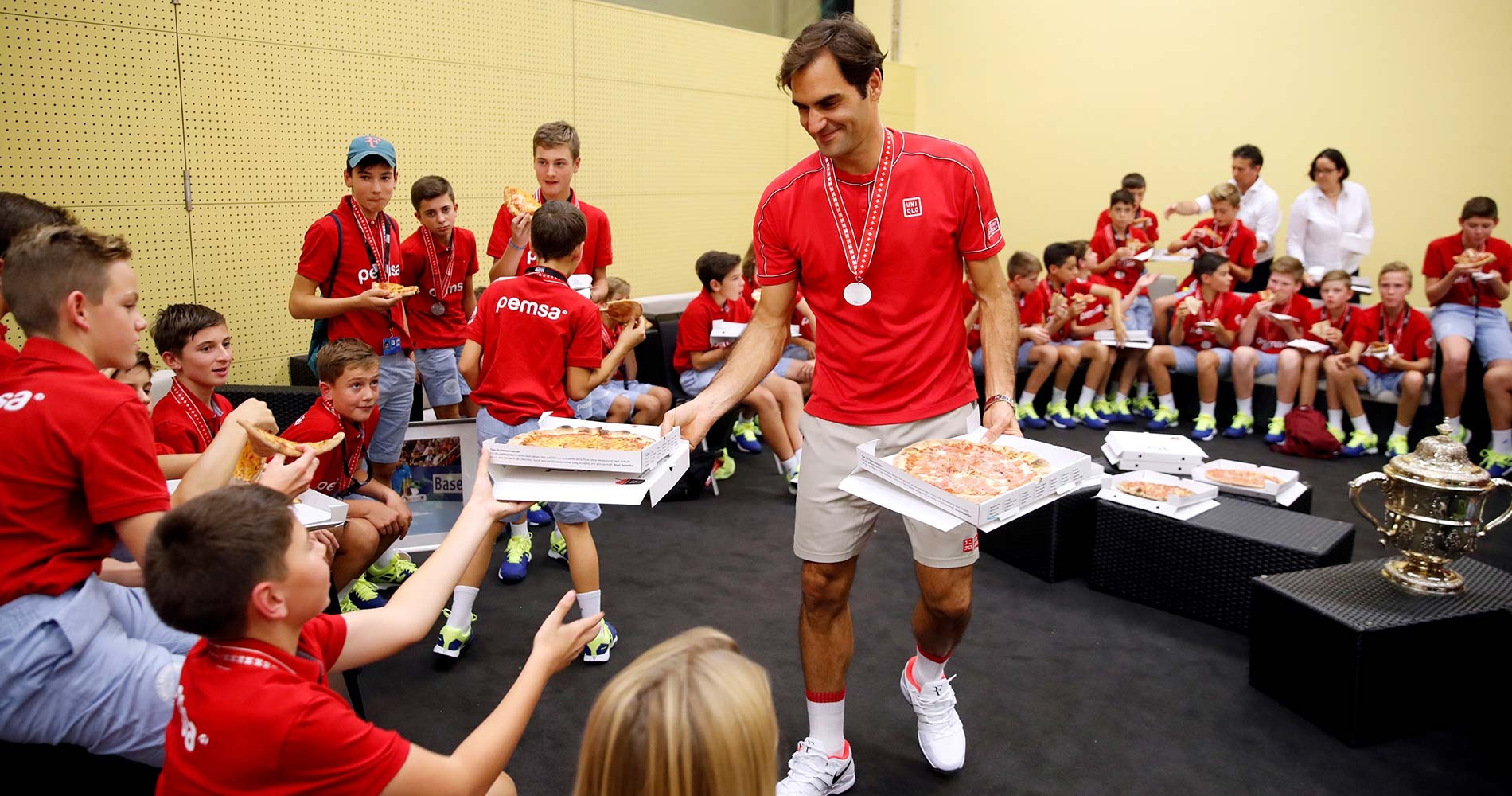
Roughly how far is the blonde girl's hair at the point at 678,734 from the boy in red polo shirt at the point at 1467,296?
6.44m

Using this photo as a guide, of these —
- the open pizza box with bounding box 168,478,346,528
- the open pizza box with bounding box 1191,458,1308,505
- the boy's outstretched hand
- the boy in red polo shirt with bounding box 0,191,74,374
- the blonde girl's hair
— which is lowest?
the open pizza box with bounding box 1191,458,1308,505

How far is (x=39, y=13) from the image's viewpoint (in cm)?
481

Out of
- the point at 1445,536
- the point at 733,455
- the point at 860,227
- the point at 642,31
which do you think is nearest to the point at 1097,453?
the point at 733,455

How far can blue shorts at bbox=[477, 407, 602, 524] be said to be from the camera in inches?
140

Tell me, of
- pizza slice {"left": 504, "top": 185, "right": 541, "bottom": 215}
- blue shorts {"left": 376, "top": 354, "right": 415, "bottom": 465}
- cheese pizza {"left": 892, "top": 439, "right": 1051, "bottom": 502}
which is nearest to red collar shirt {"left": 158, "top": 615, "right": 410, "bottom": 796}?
cheese pizza {"left": 892, "top": 439, "right": 1051, "bottom": 502}

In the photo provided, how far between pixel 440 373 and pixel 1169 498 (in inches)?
135

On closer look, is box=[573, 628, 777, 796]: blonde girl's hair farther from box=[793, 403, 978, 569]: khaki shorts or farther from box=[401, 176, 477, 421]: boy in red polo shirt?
box=[401, 176, 477, 421]: boy in red polo shirt

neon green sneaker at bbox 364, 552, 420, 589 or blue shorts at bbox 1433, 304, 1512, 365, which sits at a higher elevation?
blue shorts at bbox 1433, 304, 1512, 365

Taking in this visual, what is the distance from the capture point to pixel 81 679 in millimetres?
1883

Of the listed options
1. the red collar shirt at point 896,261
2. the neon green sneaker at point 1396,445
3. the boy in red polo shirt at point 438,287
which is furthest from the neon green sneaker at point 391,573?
the neon green sneaker at point 1396,445

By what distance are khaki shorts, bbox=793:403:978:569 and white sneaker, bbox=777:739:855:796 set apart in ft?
1.76

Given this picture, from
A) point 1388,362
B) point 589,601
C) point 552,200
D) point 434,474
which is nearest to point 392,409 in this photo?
point 434,474

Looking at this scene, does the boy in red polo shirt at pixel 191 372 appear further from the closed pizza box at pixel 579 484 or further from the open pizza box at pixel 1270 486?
the open pizza box at pixel 1270 486

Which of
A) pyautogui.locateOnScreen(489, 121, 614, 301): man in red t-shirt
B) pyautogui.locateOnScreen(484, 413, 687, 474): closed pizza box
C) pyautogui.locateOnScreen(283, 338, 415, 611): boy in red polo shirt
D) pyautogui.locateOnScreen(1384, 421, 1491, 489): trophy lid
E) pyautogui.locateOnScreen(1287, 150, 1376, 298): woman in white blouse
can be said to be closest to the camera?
pyautogui.locateOnScreen(484, 413, 687, 474): closed pizza box
